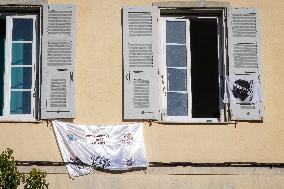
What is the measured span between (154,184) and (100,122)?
1.27m

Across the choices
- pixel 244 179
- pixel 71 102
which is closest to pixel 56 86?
pixel 71 102

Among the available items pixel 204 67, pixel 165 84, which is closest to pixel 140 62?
pixel 165 84

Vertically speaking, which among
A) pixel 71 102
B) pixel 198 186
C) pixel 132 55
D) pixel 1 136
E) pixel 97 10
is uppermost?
pixel 97 10

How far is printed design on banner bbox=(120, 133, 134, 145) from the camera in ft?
26.9

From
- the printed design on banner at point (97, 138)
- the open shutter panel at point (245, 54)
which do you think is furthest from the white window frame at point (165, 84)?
the printed design on banner at point (97, 138)

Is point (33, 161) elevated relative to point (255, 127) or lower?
lower

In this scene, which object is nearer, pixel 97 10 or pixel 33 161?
pixel 33 161

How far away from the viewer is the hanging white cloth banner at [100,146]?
8.10 metres

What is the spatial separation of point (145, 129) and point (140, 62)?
1078 millimetres

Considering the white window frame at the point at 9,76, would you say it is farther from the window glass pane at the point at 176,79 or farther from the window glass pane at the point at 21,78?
the window glass pane at the point at 176,79

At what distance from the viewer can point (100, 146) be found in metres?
8.18

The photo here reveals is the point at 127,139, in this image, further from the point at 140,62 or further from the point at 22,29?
the point at 22,29

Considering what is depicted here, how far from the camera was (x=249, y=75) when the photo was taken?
8.54 metres

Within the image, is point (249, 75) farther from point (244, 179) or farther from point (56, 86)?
point (56, 86)
